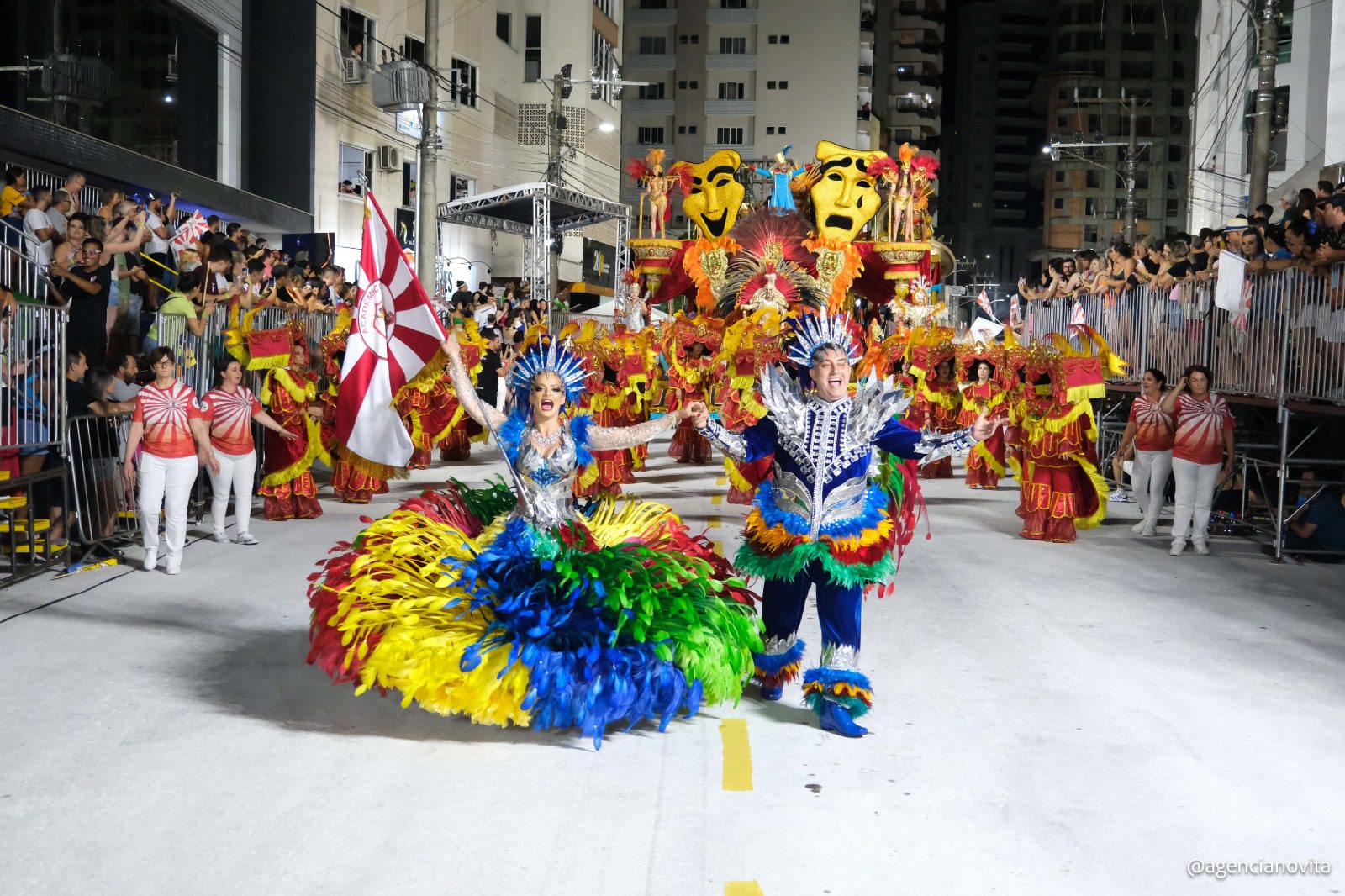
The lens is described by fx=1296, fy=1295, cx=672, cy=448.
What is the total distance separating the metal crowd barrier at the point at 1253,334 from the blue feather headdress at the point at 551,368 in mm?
7087

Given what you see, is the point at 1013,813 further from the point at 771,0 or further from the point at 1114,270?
the point at 771,0

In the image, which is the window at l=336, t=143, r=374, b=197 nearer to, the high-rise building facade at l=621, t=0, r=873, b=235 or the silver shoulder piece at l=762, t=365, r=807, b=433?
the silver shoulder piece at l=762, t=365, r=807, b=433

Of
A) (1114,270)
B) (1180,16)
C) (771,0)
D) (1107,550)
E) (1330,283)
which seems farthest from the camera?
(1180,16)

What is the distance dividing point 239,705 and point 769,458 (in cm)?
298

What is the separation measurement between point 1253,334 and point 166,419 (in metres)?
10.1

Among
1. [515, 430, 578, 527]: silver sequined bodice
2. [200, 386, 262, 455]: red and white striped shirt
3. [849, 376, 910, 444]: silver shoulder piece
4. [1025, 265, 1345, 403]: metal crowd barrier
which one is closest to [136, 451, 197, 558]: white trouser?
[200, 386, 262, 455]: red and white striped shirt

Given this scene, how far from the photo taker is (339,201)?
87.3 ft

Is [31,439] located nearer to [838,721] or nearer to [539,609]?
[539,609]

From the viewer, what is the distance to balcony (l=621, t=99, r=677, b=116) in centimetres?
7169

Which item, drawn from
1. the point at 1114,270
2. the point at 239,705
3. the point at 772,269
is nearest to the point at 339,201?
the point at 772,269

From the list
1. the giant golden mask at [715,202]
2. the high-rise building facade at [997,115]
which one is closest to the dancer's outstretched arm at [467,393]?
the giant golden mask at [715,202]

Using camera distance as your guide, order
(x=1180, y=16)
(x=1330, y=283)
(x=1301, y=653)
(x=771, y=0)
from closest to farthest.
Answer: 1. (x=1301, y=653)
2. (x=1330, y=283)
3. (x=771, y=0)
4. (x=1180, y=16)

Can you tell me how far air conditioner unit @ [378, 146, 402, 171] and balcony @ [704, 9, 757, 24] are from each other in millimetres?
46044

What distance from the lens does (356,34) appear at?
26812mm
